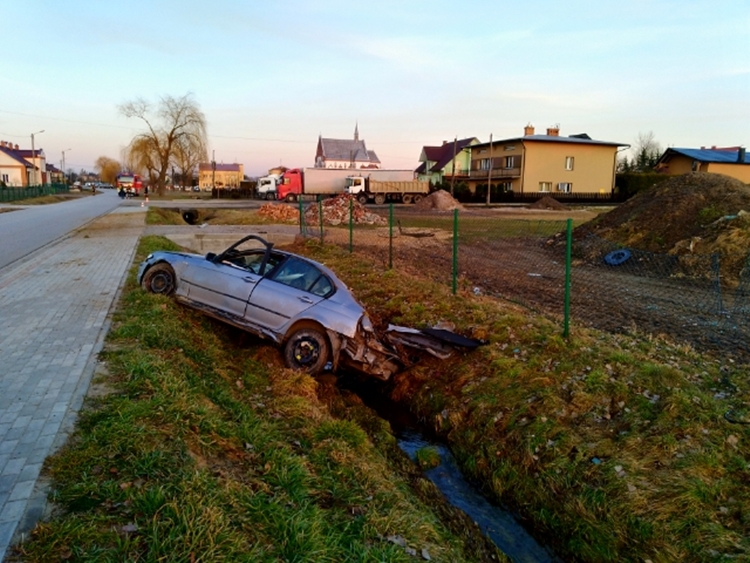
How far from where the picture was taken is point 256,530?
2967mm

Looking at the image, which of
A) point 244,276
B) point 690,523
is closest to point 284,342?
point 244,276

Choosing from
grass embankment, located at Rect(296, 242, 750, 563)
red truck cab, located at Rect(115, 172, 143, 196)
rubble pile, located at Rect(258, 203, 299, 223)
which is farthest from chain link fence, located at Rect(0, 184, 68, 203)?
grass embankment, located at Rect(296, 242, 750, 563)

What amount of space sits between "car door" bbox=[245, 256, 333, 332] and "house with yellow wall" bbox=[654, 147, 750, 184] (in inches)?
2112

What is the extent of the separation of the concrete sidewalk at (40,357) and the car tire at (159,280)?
0.59 meters

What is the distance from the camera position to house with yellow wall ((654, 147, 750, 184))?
5169 cm

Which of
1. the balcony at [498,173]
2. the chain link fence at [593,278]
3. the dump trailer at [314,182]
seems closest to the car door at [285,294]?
the chain link fence at [593,278]

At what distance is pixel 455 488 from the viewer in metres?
4.97

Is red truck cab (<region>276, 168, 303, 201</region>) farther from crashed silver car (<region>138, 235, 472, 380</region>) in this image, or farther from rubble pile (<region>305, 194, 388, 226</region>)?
crashed silver car (<region>138, 235, 472, 380</region>)

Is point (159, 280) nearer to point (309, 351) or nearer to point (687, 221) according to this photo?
point (309, 351)

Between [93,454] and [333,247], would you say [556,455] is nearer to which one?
[93,454]

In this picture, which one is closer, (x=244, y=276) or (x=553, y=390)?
(x=553, y=390)

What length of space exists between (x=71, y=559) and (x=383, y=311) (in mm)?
6997

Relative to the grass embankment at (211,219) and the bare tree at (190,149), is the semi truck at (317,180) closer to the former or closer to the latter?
the grass embankment at (211,219)

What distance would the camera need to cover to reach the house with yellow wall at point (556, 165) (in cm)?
5419
